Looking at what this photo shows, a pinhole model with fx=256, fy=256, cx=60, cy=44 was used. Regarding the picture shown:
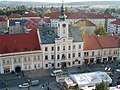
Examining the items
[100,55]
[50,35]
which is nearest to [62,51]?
[50,35]

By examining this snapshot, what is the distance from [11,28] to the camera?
108m

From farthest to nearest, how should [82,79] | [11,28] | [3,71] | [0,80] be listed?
[11,28] → [3,71] → [0,80] → [82,79]

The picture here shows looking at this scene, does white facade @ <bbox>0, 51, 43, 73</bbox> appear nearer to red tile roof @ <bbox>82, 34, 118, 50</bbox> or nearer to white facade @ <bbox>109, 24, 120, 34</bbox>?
red tile roof @ <bbox>82, 34, 118, 50</bbox>

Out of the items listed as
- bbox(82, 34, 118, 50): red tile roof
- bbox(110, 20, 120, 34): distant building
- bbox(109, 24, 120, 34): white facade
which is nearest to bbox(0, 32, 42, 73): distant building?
bbox(82, 34, 118, 50): red tile roof

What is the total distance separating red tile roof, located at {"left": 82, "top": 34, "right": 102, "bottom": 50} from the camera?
64375 mm

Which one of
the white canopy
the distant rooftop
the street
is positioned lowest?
the street

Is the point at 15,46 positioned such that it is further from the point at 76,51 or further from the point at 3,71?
the point at 76,51

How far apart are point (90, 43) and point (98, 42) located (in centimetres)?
246

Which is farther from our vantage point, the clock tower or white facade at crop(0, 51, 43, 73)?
the clock tower

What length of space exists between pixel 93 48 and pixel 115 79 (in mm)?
12975

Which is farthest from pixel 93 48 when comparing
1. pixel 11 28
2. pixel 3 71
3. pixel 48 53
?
pixel 11 28

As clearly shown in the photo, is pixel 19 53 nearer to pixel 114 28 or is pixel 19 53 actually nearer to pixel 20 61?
pixel 20 61

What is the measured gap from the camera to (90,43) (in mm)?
65312

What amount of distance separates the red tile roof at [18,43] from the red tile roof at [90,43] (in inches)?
505
